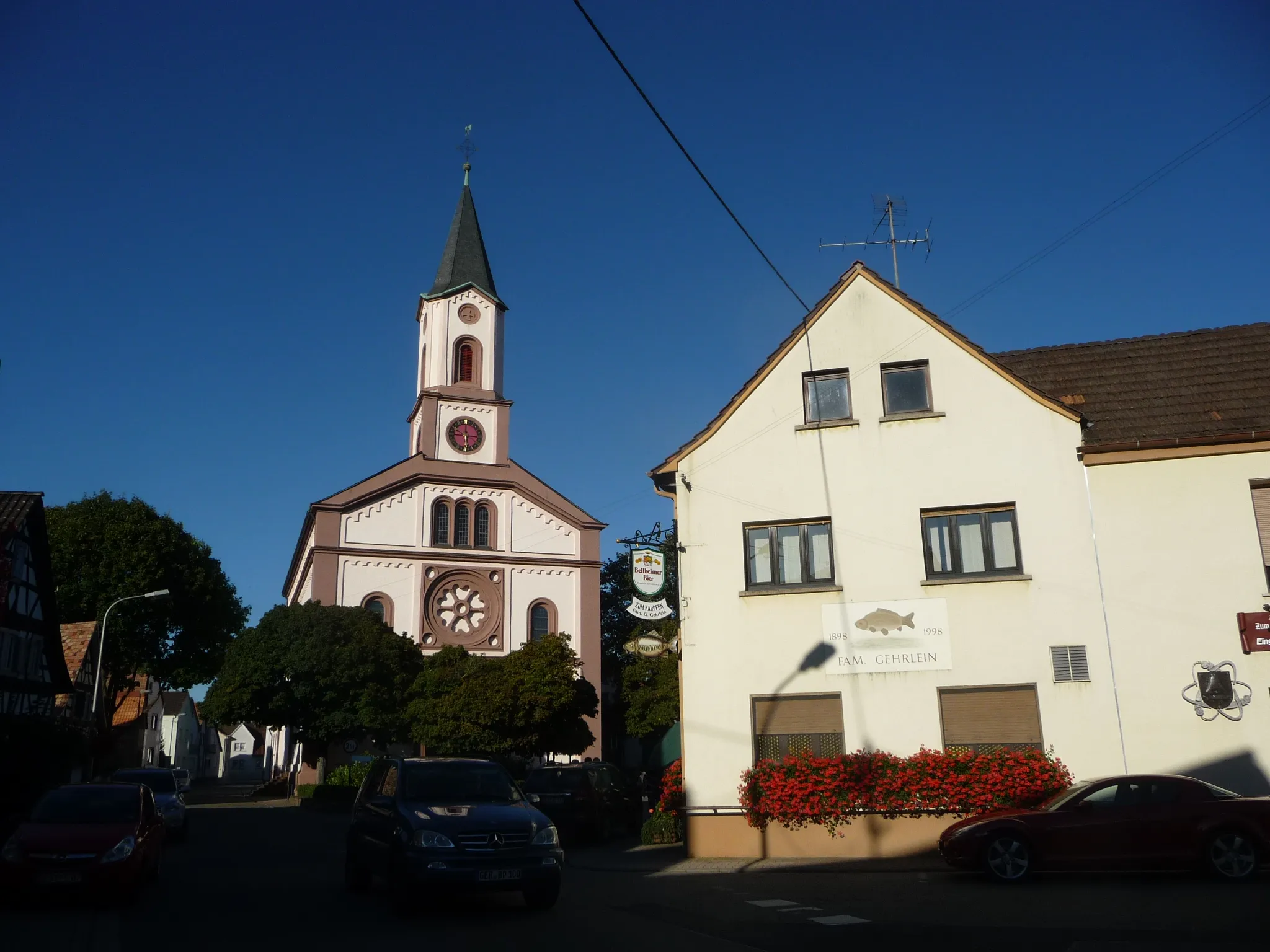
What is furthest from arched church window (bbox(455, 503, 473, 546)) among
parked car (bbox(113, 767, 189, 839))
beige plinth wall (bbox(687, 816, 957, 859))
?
beige plinth wall (bbox(687, 816, 957, 859))

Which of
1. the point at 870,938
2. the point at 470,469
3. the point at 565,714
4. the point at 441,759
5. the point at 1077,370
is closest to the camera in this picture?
the point at 870,938

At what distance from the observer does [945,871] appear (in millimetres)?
14508

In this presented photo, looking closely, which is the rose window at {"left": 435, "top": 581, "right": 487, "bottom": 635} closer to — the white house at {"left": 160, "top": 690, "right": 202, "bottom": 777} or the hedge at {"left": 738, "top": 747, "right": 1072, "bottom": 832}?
the hedge at {"left": 738, "top": 747, "right": 1072, "bottom": 832}

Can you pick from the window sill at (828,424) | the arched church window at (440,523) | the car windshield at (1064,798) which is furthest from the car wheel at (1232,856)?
the arched church window at (440,523)

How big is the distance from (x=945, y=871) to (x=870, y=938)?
5.73 meters

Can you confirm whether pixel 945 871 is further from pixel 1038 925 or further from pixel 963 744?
pixel 1038 925

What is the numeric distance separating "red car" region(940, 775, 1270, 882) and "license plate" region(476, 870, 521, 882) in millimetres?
5473

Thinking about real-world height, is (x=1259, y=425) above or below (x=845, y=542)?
above

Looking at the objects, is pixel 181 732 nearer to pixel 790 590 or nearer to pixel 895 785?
pixel 790 590

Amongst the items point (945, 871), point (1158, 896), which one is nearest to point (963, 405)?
point (945, 871)

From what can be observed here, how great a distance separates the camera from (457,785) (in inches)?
486

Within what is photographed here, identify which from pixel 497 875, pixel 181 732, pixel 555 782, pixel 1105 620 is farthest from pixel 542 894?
pixel 181 732

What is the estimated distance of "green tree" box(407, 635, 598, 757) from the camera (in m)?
36.5

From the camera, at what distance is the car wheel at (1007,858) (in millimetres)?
12766
